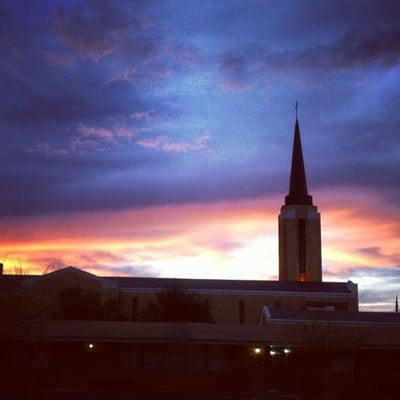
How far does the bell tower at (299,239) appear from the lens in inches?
3250

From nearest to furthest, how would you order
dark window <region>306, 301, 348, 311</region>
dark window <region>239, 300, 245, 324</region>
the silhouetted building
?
the silhouetted building < dark window <region>306, 301, 348, 311</region> < dark window <region>239, 300, 245, 324</region>

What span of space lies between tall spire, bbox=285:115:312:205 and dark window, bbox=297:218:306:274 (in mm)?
3241

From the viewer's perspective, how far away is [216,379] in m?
43.8

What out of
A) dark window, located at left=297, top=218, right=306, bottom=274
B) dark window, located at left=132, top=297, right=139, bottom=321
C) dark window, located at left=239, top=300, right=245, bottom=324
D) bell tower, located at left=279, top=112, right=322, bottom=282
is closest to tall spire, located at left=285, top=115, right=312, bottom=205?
bell tower, located at left=279, top=112, right=322, bottom=282

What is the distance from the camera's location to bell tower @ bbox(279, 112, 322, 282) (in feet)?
271

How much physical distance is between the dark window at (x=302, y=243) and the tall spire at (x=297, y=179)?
324cm

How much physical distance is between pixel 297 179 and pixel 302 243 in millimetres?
9488

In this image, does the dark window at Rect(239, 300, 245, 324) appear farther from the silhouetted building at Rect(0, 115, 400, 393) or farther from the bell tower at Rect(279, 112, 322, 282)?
the silhouetted building at Rect(0, 115, 400, 393)

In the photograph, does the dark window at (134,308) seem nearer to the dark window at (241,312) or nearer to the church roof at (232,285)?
the church roof at (232,285)

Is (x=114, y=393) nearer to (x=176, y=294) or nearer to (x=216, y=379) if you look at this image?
(x=216, y=379)

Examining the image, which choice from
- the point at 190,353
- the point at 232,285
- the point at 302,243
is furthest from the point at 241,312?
the point at 190,353

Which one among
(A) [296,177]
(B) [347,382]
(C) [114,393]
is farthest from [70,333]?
(A) [296,177]

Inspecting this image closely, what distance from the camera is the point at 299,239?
8381 cm

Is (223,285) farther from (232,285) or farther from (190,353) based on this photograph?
(190,353)
